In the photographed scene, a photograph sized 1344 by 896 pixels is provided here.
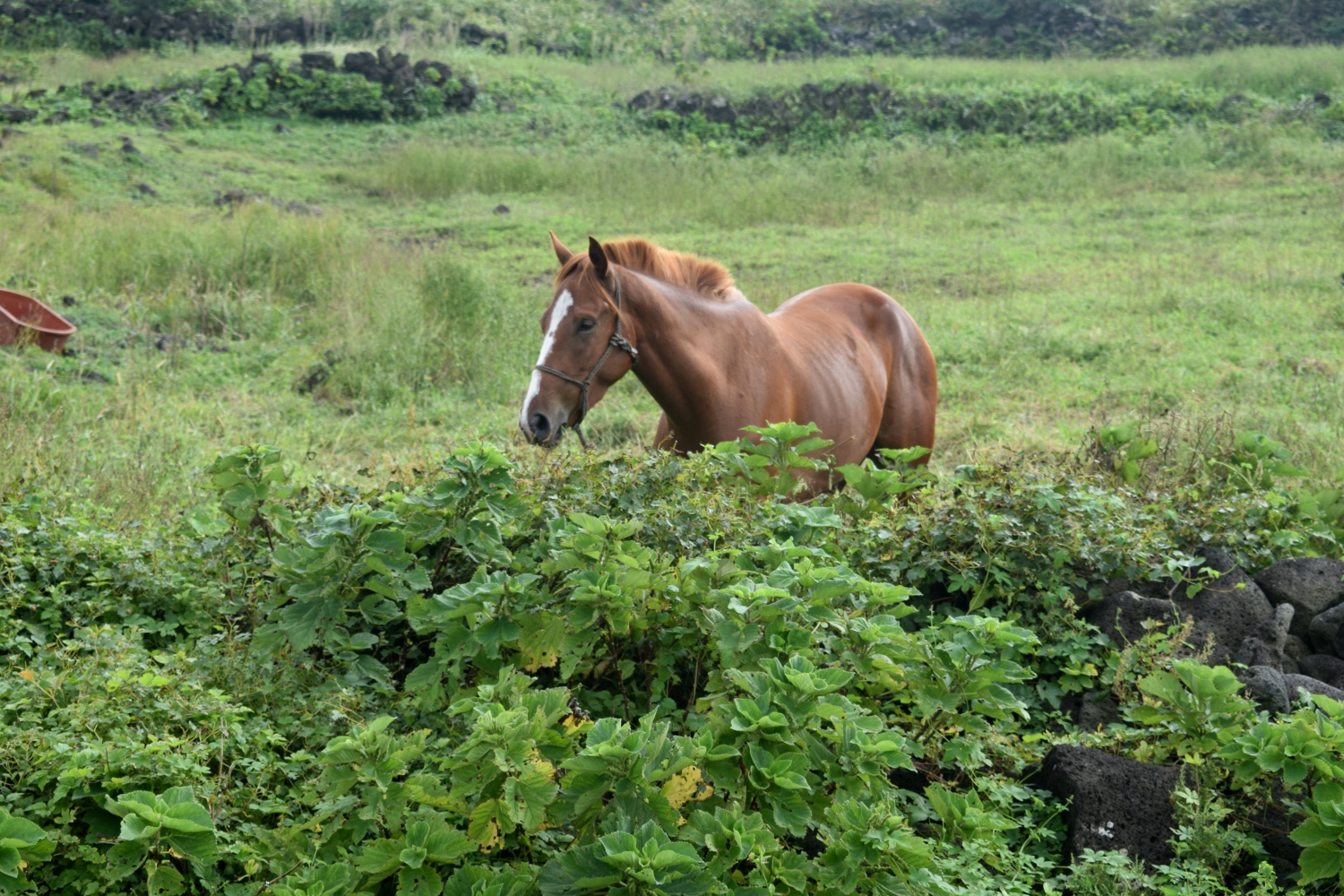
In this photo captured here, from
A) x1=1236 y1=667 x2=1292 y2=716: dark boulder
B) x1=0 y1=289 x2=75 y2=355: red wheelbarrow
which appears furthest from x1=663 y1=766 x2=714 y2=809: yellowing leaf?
x1=0 y1=289 x2=75 y2=355: red wheelbarrow

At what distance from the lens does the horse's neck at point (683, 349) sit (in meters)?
4.53

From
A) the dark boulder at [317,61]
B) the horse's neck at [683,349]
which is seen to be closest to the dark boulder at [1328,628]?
the horse's neck at [683,349]

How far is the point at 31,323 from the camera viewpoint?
7.59 metres

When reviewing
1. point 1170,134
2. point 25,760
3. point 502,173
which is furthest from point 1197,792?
point 1170,134

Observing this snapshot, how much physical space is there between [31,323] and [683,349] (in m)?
5.65

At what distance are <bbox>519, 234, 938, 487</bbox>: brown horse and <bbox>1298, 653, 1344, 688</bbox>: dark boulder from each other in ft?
6.72

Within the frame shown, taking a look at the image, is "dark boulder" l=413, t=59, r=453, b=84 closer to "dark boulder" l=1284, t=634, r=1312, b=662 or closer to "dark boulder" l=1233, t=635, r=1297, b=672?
"dark boulder" l=1284, t=634, r=1312, b=662

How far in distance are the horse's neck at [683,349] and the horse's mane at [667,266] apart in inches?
4.2

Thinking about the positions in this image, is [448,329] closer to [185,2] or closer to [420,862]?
[420,862]

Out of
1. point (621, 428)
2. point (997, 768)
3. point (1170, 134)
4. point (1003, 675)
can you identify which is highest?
point (1170, 134)

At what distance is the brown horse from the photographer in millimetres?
4379

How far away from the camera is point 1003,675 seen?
8.05 feet

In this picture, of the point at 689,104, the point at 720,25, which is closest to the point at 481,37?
the point at 720,25

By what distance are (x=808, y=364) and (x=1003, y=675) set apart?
2.84m
